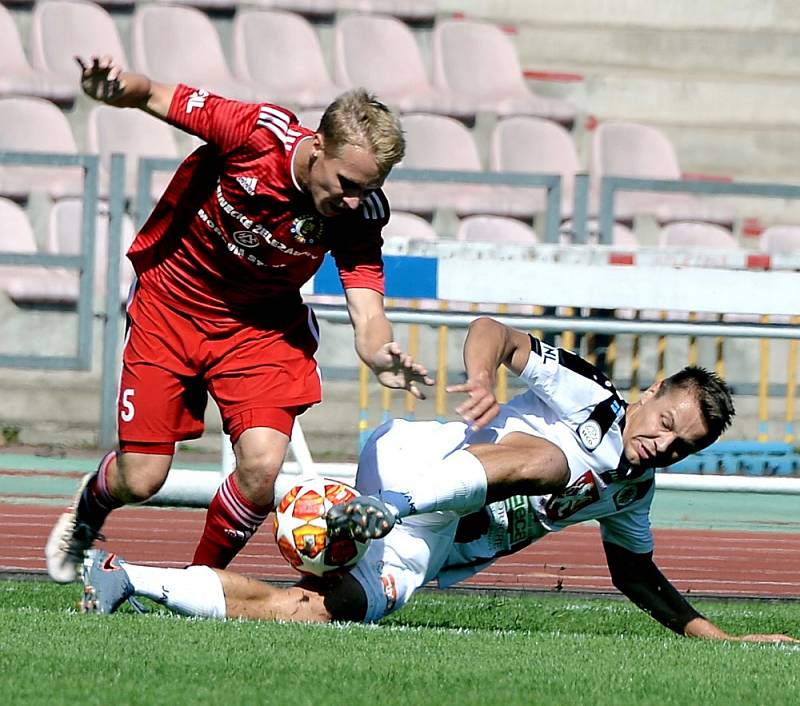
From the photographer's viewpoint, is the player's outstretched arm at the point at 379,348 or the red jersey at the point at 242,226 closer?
the player's outstretched arm at the point at 379,348

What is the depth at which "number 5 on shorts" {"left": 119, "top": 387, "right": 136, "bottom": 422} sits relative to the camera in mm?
6039

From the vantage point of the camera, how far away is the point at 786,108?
17875 millimetres

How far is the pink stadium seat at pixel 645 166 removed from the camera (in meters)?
15.6

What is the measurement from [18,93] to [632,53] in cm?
695

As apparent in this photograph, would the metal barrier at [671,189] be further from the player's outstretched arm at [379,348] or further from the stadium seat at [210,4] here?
the player's outstretched arm at [379,348]

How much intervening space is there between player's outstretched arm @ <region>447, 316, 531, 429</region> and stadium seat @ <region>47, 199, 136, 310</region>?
22.2ft

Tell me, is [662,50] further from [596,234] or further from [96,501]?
[96,501]

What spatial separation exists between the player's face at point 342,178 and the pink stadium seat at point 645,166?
10130mm

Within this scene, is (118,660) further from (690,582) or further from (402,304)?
(402,304)

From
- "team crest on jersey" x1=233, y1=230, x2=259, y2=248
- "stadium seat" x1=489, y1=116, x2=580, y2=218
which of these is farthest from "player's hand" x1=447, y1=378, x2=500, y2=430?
"stadium seat" x1=489, y1=116, x2=580, y2=218

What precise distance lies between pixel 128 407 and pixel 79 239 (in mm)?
7389

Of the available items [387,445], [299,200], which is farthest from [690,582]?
[299,200]

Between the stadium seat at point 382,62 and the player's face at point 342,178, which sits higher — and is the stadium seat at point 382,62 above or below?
above

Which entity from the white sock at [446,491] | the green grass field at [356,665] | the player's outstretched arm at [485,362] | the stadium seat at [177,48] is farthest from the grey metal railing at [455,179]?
the green grass field at [356,665]
